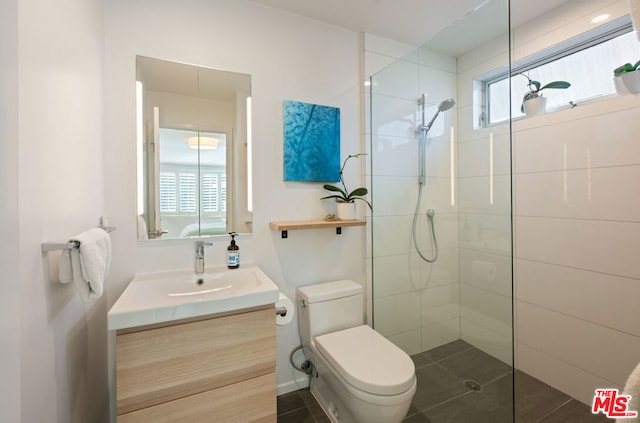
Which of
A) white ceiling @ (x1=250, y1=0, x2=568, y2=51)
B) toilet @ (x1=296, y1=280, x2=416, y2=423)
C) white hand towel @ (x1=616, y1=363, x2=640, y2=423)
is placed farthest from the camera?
white ceiling @ (x1=250, y1=0, x2=568, y2=51)

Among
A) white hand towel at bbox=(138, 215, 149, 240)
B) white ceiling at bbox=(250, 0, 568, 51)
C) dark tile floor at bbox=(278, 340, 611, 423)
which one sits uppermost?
white ceiling at bbox=(250, 0, 568, 51)

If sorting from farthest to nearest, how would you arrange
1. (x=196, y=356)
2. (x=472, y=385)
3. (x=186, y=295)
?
(x=472, y=385) < (x=186, y=295) < (x=196, y=356)

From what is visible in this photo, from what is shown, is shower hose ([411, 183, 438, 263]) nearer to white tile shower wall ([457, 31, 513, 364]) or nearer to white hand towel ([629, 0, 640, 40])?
white tile shower wall ([457, 31, 513, 364])

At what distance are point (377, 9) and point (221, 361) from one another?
214 cm

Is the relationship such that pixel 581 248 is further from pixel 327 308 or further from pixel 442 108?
→ pixel 327 308

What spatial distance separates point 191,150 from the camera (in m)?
1.55

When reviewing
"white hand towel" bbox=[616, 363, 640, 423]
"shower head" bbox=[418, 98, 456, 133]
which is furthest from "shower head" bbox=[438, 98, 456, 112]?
"white hand towel" bbox=[616, 363, 640, 423]

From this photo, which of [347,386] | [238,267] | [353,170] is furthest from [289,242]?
[347,386]

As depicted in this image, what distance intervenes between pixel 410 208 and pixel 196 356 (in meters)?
1.44

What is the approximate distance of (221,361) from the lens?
114 centimetres

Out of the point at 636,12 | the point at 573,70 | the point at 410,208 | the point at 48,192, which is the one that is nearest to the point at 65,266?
the point at 48,192

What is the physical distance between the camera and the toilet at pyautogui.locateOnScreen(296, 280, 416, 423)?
47.3 inches

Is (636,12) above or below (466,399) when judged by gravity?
above

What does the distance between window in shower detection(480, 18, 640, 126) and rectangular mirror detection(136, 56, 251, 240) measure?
1366 millimetres
